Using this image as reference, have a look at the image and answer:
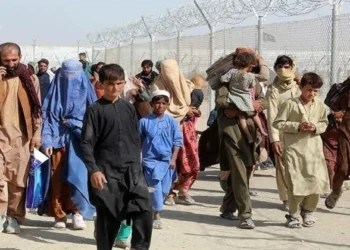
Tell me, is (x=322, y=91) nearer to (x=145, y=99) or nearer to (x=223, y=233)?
(x=145, y=99)

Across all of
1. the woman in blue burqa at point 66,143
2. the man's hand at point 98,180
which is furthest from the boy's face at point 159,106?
the man's hand at point 98,180

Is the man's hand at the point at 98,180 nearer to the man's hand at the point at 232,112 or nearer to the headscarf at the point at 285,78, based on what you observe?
the man's hand at the point at 232,112

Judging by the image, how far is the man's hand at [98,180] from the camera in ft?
18.9

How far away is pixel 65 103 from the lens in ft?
25.1

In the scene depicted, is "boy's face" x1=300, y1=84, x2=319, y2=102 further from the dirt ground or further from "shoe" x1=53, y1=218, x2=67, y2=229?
"shoe" x1=53, y1=218, x2=67, y2=229

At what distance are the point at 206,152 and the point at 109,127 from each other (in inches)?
204

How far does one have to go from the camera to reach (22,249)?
689cm

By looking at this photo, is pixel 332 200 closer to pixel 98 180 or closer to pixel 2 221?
pixel 2 221

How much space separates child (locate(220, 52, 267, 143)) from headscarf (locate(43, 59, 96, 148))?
1296 millimetres

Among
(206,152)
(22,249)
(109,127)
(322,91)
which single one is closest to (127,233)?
(22,249)

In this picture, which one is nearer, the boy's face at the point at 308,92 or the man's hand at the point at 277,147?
the boy's face at the point at 308,92

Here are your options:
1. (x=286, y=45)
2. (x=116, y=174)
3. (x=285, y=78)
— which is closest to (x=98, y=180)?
(x=116, y=174)

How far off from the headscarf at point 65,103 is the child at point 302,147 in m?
1.78

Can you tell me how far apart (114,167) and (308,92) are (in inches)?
97.3
